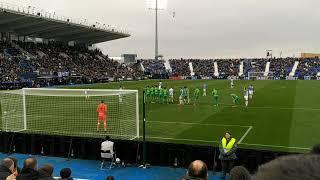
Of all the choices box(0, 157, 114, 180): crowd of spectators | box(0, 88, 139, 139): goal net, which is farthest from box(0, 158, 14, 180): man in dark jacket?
box(0, 88, 139, 139): goal net

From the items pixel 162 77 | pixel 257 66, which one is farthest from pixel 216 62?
pixel 162 77

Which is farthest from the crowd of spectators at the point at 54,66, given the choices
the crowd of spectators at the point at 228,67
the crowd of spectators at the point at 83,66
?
the crowd of spectators at the point at 228,67

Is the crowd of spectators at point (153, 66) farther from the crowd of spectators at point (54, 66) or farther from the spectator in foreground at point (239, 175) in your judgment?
the spectator in foreground at point (239, 175)

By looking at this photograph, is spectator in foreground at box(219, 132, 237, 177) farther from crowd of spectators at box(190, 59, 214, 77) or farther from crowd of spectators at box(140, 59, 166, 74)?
crowd of spectators at box(140, 59, 166, 74)

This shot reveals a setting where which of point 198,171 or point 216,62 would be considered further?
point 216,62

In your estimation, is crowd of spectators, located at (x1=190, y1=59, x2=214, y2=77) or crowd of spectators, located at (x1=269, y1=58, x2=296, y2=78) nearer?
crowd of spectators, located at (x1=269, y1=58, x2=296, y2=78)

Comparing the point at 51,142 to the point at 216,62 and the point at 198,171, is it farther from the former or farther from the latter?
the point at 216,62

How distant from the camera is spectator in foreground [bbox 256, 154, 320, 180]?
1.48m

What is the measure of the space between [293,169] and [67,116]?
2825 cm

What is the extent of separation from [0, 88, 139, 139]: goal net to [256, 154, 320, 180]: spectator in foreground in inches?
729

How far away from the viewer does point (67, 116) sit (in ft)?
94.7

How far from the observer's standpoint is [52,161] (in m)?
16.8

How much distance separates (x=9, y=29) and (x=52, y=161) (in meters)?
61.1

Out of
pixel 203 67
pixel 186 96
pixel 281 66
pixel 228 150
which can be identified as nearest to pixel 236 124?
pixel 228 150
